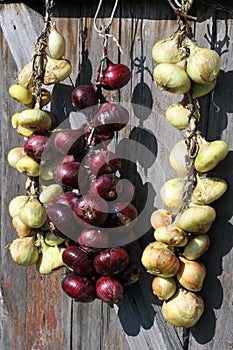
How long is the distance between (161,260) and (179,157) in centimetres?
23

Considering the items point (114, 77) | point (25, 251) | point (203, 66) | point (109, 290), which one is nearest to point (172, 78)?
point (203, 66)

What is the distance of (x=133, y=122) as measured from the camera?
1409mm

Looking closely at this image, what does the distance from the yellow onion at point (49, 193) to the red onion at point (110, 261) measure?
0.22 metres

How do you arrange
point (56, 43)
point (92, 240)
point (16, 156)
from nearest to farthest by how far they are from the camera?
point (92, 240), point (56, 43), point (16, 156)

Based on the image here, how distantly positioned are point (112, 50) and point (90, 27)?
10 centimetres

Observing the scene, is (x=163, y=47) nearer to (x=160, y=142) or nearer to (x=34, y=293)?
(x=160, y=142)

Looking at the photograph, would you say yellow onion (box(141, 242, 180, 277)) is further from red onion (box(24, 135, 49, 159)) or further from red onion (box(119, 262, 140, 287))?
red onion (box(24, 135, 49, 159))

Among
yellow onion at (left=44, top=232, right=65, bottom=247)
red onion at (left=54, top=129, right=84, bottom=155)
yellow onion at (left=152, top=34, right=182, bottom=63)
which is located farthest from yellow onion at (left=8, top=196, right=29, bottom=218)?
yellow onion at (left=152, top=34, right=182, bottom=63)

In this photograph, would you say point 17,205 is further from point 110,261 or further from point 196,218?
point 196,218

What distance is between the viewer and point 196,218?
3.81 ft

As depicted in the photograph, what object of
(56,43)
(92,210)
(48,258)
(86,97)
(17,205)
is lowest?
Answer: (48,258)

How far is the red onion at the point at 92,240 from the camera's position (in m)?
1.23

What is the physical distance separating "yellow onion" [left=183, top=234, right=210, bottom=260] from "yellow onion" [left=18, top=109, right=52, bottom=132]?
483mm

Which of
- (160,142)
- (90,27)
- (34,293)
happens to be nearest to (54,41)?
(90,27)
